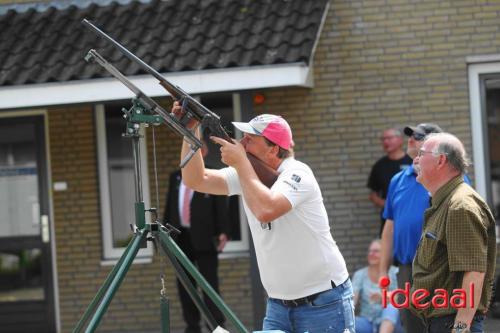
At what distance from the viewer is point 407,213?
634 centimetres

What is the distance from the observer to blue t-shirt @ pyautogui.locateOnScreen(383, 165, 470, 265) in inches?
249

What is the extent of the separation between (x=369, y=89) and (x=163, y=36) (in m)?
2.16

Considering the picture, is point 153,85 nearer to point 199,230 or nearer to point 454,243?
point 199,230

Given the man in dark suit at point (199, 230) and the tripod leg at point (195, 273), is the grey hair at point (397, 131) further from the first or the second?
the tripod leg at point (195, 273)

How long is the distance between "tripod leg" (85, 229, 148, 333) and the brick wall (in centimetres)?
597

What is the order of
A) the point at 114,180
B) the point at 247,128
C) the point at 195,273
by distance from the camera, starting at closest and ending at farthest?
the point at 195,273
the point at 247,128
the point at 114,180

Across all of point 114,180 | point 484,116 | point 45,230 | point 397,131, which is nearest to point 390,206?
point 397,131

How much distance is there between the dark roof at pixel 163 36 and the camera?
9.14m

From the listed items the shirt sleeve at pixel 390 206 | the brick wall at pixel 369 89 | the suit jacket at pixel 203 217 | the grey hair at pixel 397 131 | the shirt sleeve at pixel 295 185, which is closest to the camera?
the shirt sleeve at pixel 295 185

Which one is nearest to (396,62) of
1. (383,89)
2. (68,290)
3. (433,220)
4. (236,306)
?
(383,89)

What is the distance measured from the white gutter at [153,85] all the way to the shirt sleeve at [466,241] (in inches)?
177

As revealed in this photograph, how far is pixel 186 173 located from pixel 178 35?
496 centimetres

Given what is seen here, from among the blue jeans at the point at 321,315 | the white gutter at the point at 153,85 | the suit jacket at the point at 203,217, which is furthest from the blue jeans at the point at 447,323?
the suit jacket at the point at 203,217

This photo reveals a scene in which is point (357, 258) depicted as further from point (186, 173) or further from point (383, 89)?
point (186, 173)
